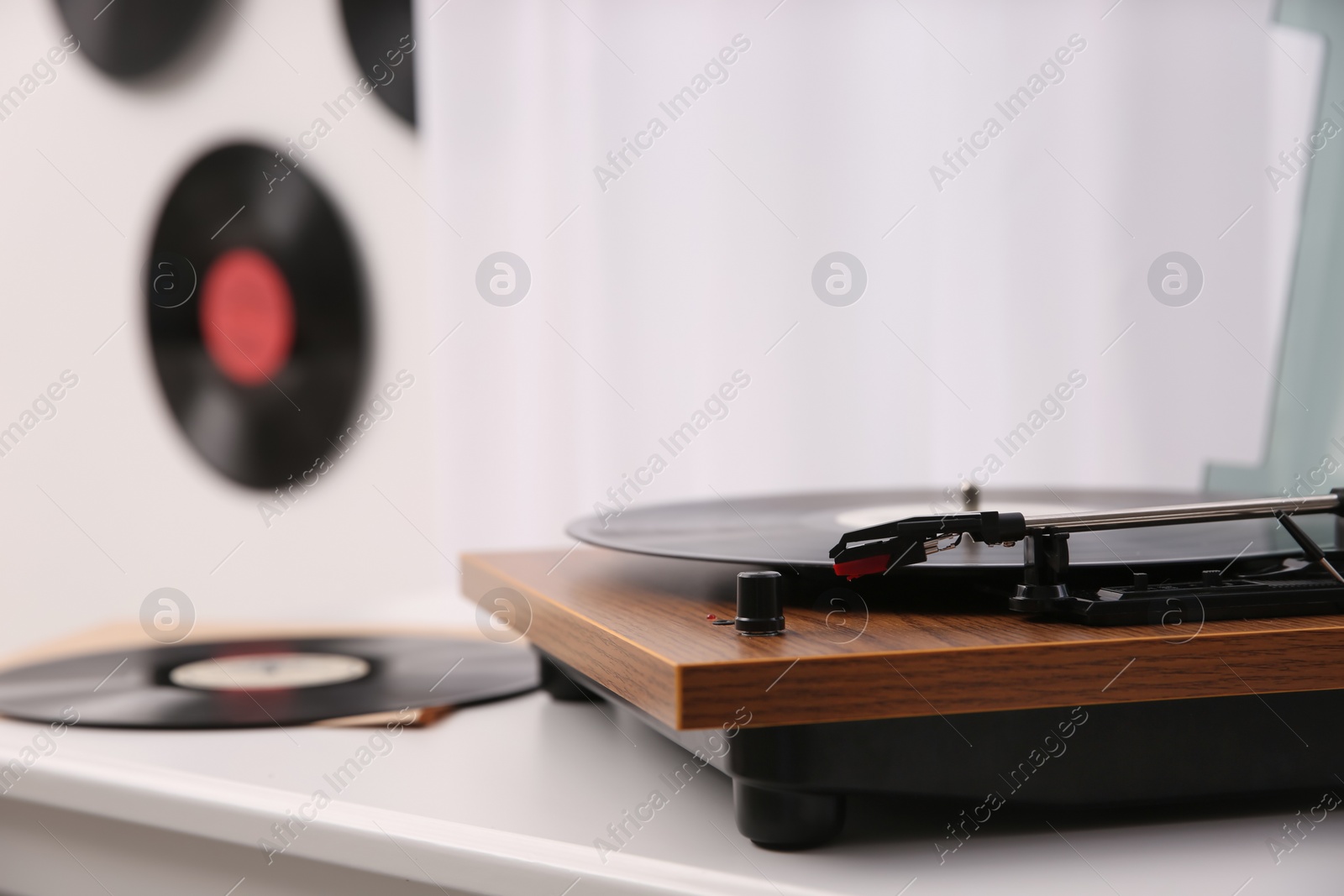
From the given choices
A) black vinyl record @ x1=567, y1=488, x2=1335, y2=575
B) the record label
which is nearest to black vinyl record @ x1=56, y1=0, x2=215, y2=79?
the record label

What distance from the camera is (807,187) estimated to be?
2043mm

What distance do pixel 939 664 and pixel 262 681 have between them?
0.64 metres

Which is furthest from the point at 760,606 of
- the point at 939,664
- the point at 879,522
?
the point at 879,522

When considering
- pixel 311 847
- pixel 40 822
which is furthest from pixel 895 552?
pixel 40 822

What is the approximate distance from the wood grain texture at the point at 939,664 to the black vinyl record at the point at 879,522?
0.19 feet

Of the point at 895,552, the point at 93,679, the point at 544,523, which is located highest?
the point at 895,552

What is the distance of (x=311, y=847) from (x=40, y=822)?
0.29 metres

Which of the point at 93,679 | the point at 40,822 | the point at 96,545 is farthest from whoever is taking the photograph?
the point at 96,545

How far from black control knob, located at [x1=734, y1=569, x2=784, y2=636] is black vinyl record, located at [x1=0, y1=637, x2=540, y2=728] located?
39cm

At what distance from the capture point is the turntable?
509 mm

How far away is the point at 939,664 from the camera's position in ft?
1.67

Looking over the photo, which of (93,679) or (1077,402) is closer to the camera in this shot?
(93,679)

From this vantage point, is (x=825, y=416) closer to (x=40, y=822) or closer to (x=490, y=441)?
(x=490, y=441)

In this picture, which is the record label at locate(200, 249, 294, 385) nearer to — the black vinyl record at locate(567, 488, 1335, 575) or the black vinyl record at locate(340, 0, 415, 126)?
the black vinyl record at locate(340, 0, 415, 126)
